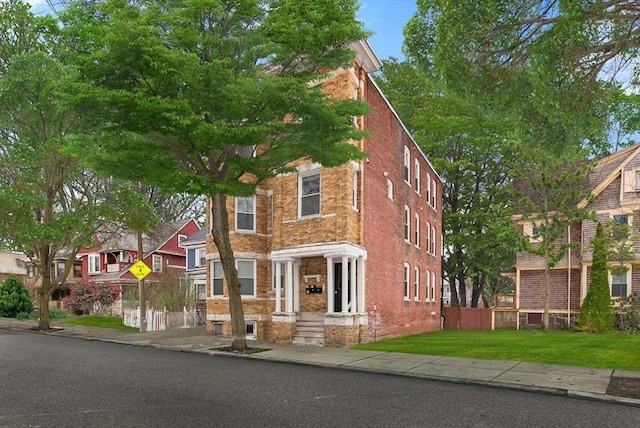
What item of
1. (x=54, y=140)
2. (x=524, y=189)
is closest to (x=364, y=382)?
(x=54, y=140)

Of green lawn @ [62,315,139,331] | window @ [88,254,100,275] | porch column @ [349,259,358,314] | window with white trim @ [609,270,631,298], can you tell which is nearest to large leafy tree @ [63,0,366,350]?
porch column @ [349,259,358,314]

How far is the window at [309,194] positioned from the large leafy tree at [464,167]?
18.1m

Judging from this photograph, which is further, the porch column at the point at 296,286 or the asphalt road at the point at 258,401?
the porch column at the point at 296,286

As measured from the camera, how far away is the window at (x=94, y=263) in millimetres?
47875

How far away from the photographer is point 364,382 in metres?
10.9

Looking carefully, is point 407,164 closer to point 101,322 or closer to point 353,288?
point 353,288

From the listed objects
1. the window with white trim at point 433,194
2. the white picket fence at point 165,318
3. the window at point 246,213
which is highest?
the window with white trim at point 433,194

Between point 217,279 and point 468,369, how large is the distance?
13.2 metres

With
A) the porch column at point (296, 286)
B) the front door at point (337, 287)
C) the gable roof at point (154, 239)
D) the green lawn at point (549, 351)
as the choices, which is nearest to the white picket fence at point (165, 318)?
the porch column at point (296, 286)

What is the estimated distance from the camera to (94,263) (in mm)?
48219

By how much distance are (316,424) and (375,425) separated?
0.85 m

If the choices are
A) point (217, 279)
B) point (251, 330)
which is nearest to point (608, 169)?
point (251, 330)

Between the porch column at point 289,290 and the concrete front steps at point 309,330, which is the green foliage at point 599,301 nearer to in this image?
the concrete front steps at point 309,330

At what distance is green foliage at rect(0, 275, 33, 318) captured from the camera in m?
36.1
